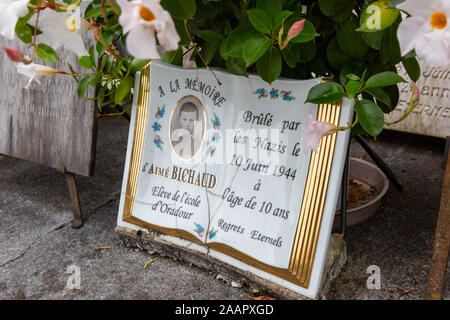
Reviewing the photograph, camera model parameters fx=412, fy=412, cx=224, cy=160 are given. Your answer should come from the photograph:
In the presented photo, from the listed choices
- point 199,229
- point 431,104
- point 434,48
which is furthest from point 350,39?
point 431,104

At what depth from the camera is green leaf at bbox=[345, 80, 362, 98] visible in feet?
3.31

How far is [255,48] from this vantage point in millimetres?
958

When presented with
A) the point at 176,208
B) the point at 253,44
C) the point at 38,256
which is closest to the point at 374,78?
the point at 253,44

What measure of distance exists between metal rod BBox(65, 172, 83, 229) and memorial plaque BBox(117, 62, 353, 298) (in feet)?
1.05

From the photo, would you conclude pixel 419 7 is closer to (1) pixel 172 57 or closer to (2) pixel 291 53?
(2) pixel 291 53

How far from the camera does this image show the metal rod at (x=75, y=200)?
5.64 ft

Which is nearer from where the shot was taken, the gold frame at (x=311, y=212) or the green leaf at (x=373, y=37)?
the green leaf at (x=373, y=37)

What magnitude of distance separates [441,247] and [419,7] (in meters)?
0.66

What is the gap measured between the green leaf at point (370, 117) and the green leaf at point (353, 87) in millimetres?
21

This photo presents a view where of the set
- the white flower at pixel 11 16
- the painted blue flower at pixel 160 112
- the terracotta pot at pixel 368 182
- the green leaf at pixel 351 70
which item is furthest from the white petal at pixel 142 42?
the terracotta pot at pixel 368 182

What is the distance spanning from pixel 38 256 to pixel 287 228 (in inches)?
37.7

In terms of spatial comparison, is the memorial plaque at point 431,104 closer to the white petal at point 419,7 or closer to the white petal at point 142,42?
the white petal at point 419,7
